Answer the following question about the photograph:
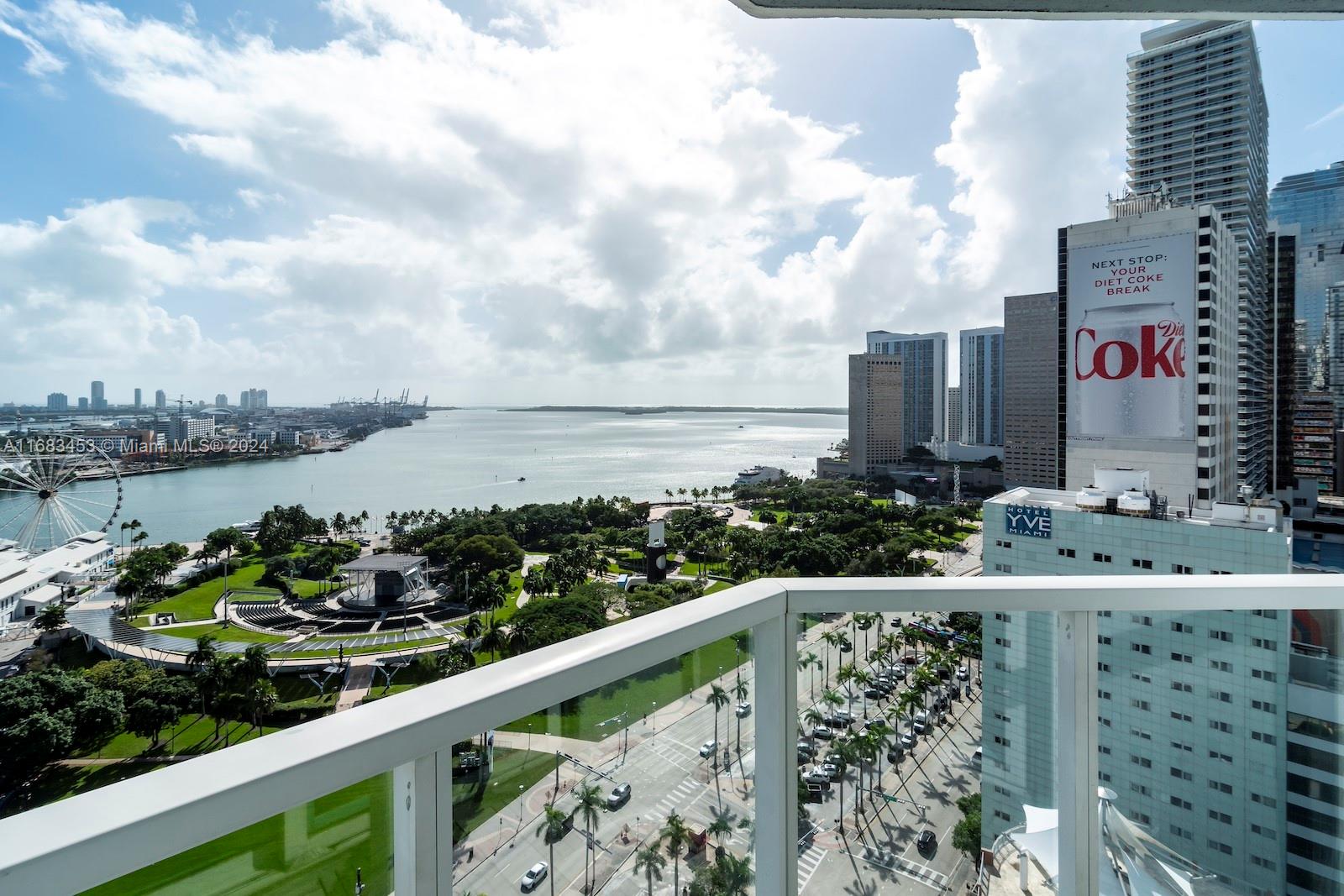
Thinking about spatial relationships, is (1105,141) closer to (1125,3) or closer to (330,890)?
(1125,3)

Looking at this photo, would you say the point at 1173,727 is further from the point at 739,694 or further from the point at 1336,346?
the point at 1336,346

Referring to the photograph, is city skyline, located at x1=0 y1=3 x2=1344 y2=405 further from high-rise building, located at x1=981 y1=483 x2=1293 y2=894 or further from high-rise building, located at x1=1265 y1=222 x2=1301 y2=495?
high-rise building, located at x1=981 y1=483 x2=1293 y2=894

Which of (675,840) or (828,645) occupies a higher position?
(828,645)

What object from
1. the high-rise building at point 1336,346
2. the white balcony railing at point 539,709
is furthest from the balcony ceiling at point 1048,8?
the high-rise building at point 1336,346

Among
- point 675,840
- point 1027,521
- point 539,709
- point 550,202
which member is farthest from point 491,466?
point 539,709

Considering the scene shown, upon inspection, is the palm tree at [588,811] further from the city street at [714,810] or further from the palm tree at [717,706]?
the palm tree at [717,706]

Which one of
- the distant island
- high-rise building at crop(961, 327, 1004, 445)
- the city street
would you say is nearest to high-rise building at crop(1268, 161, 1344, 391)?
high-rise building at crop(961, 327, 1004, 445)

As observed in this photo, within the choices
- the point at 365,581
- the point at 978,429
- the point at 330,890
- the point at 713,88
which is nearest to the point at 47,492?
the point at 365,581
